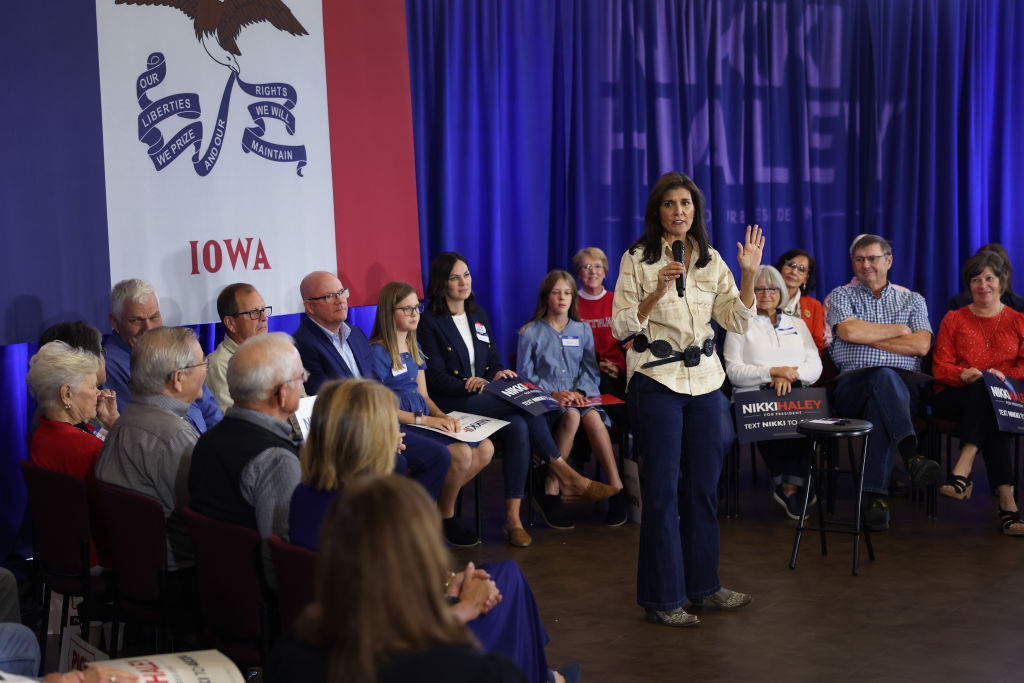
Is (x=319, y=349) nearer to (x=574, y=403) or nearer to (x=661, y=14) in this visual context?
(x=574, y=403)

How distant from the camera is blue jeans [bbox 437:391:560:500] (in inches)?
195

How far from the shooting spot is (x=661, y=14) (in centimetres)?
688

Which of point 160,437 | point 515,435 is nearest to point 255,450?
point 160,437

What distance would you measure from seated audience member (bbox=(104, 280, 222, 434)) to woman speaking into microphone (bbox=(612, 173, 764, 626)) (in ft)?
7.07

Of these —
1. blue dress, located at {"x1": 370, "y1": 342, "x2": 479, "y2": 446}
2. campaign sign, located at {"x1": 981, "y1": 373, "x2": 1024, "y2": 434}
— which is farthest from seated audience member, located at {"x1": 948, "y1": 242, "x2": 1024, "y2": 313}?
blue dress, located at {"x1": 370, "y1": 342, "x2": 479, "y2": 446}

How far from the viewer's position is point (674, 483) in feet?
11.2

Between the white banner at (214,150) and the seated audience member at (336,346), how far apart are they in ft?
2.26

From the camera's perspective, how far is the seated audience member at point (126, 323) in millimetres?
4195

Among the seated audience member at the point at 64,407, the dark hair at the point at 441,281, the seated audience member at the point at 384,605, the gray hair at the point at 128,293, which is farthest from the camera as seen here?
the dark hair at the point at 441,281

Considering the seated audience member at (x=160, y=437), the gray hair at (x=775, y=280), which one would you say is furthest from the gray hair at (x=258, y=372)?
the gray hair at (x=775, y=280)

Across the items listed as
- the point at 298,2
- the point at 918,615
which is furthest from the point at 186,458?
the point at 298,2

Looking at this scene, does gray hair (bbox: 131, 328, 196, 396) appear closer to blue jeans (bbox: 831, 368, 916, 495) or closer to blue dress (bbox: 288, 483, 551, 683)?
blue dress (bbox: 288, 483, 551, 683)

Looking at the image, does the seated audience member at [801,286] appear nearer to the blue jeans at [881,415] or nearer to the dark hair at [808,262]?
the dark hair at [808,262]

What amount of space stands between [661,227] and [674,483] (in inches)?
35.0
